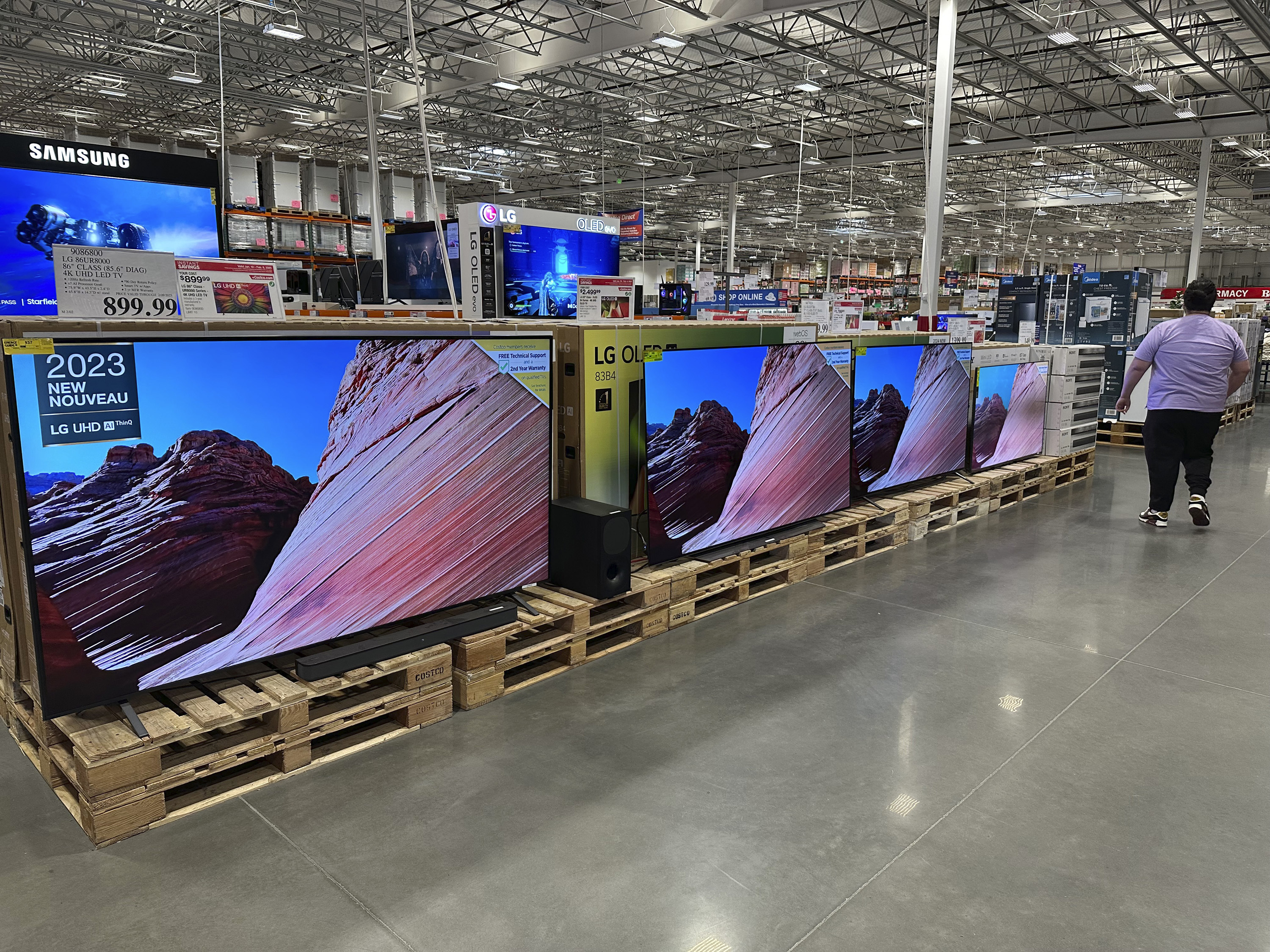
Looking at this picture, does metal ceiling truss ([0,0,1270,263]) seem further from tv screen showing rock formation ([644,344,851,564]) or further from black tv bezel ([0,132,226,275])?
tv screen showing rock formation ([644,344,851,564])

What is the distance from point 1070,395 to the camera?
8930mm

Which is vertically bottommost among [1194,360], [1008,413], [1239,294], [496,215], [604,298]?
[1008,413]

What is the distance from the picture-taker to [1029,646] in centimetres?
464

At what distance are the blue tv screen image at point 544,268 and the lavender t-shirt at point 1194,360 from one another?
4813mm

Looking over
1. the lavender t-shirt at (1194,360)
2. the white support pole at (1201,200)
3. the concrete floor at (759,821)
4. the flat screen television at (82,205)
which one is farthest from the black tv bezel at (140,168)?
the white support pole at (1201,200)

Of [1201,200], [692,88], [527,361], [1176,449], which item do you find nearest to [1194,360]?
[1176,449]

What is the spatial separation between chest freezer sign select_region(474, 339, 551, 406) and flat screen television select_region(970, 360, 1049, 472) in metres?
4.98

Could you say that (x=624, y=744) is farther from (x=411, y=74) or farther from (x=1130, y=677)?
(x=411, y=74)

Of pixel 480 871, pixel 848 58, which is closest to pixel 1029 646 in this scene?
pixel 480 871

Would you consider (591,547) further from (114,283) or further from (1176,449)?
(1176,449)

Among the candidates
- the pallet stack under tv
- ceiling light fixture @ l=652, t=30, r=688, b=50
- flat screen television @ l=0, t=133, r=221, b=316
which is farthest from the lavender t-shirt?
ceiling light fixture @ l=652, t=30, r=688, b=50

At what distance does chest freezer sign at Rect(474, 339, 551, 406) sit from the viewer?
3.90 metres

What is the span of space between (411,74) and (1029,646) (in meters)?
15.8

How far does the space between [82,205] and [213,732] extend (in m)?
3.60
